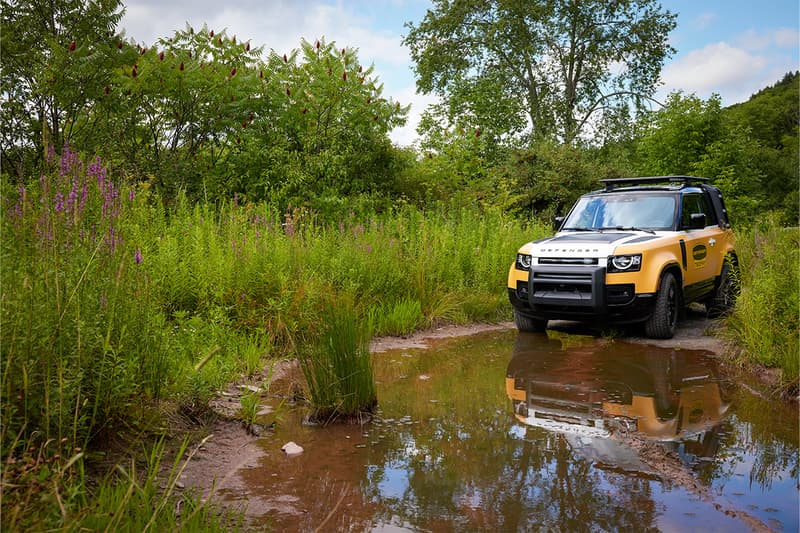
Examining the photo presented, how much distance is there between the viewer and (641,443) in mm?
4363

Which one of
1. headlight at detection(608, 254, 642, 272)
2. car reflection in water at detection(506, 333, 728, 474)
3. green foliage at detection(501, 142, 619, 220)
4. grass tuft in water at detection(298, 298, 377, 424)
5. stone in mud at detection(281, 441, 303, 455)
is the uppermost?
green foliage at detection(501, 142, 619, 220)

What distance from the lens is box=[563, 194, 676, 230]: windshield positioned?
8852mm

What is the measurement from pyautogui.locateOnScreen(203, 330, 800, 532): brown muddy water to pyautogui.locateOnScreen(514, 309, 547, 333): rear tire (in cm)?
226

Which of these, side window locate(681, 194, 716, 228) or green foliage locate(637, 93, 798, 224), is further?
green foliage locate(637, 93, 798, 224)

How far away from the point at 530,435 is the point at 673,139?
2218 cm

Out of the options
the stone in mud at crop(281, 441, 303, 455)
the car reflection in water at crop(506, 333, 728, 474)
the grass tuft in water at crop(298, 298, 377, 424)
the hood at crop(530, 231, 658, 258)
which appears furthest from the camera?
the hood at crop(530, 231, 658, 258)

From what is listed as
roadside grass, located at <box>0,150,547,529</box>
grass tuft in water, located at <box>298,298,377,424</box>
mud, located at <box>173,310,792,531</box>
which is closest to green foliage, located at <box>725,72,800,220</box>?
roadside grass, located at <box>0,150,547,529</box>

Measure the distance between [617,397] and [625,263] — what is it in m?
2.66

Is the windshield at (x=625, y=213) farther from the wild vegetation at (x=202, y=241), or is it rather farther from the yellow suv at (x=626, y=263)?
the wild vegetation at (x=202, y=241)

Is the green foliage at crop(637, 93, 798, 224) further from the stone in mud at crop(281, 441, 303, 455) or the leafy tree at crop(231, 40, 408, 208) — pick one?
the stone in mud at crop(281, 441, 303, 455)

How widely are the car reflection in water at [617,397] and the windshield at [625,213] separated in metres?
1.98

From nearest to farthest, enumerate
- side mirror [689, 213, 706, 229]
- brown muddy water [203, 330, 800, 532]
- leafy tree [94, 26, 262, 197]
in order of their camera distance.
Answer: brown muddy water [203, 330, 800, 532], side mirror [689, 213, 706, 229], leafy tree [94, 26, 262, 197]

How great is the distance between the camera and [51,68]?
1018 cm

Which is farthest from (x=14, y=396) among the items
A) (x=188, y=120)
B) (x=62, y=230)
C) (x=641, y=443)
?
(x=188, y=120)
